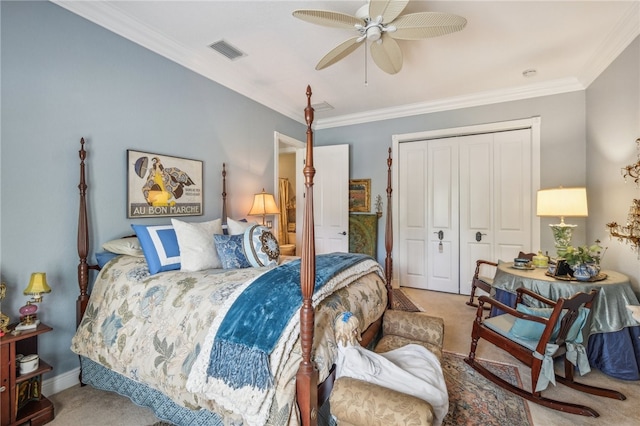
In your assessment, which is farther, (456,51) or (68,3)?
(456,51)

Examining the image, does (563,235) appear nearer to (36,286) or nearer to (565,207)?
(565,207)

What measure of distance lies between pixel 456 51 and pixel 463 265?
113 inches

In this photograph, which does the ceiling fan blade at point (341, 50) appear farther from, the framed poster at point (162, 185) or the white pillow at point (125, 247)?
the white pillow at point (125, 247)

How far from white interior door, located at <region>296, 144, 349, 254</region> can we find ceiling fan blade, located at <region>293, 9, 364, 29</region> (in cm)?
275

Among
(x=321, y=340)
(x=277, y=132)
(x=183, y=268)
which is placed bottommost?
(x=321, y=340)

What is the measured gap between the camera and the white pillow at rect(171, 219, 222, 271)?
Answer: 2.10 metres

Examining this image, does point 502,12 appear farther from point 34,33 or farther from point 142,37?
point 34,33

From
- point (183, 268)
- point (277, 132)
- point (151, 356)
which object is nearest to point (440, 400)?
point (151, 356)

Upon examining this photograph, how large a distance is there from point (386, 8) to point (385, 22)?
130mm

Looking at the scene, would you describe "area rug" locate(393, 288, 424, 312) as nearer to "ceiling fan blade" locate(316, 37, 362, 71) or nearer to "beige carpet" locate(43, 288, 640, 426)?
"beige carpet" locate(43, 288, 640, 426)

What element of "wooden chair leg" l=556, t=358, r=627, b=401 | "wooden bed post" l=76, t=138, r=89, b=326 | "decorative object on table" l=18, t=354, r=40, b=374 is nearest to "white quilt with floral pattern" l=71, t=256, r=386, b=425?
"wooden bed post" l=76, t=138, r=89, b=326

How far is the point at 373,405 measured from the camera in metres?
1.20

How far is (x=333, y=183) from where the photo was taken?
4.85m

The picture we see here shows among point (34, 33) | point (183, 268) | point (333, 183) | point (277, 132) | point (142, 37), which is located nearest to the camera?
point (34, 33)
